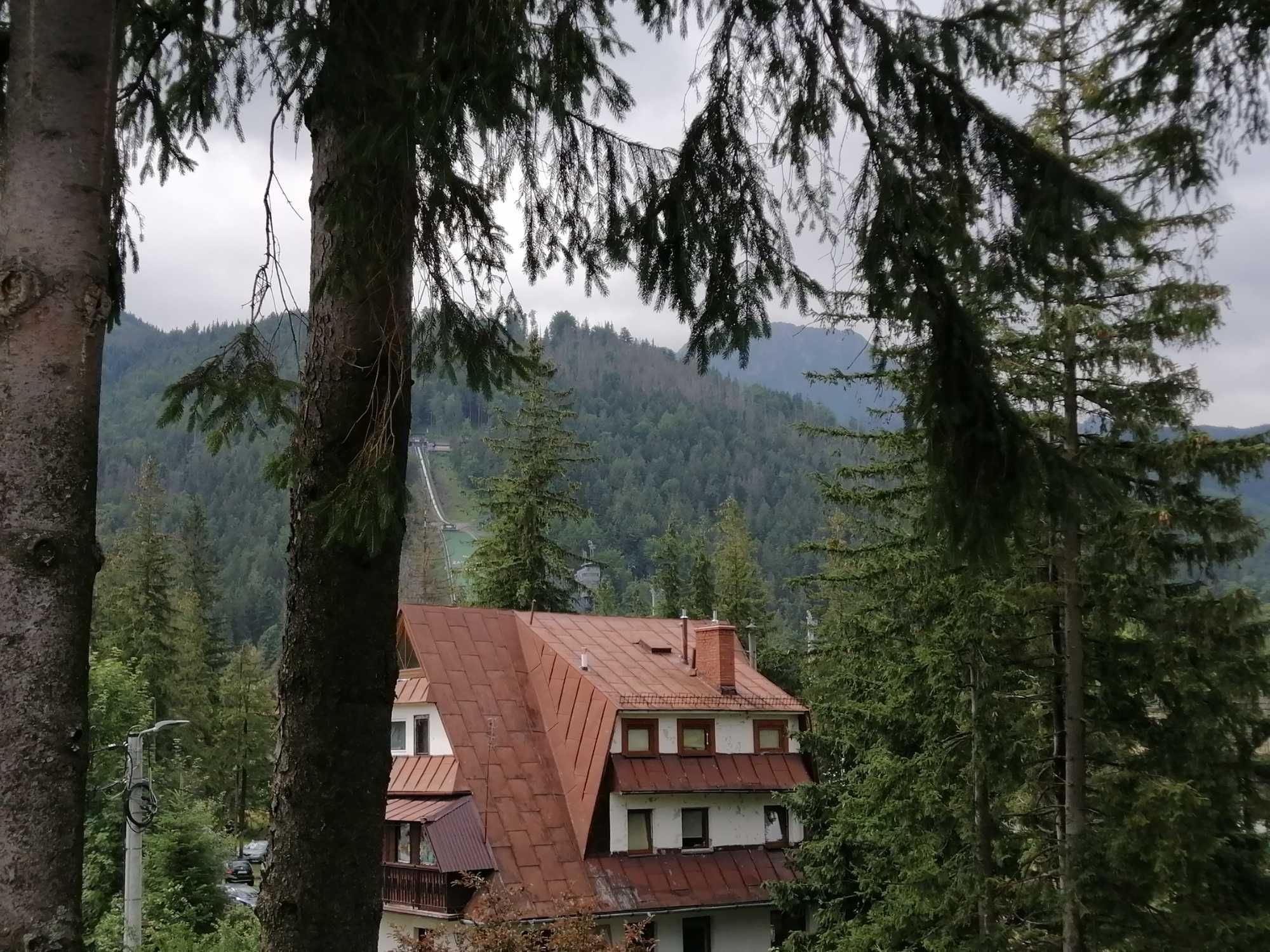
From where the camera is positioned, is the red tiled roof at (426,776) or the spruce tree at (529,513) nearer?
the red tiled roof at (426,776)

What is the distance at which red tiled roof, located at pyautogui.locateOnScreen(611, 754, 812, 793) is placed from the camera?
2389cm

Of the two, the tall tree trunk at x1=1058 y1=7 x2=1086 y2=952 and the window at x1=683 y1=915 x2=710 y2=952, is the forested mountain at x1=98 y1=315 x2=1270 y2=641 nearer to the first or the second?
the window at x1=683 y1=915 x2=710 y2=952

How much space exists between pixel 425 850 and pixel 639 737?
16.0 feet

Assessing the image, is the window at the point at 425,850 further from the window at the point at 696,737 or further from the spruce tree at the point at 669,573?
the spruce tree at the point at 669,573

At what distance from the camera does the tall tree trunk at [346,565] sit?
418cm

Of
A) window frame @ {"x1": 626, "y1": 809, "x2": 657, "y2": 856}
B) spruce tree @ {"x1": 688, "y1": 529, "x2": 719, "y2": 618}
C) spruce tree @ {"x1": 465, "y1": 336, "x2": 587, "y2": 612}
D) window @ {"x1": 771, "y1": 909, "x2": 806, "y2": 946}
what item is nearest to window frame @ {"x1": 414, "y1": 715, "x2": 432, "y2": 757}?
window frame @ {"x1": 626, "y1": 809, "x2": 657, "y2": 856}

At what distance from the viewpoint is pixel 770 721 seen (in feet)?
87.4

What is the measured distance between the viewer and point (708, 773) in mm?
25172

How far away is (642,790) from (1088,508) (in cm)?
1990

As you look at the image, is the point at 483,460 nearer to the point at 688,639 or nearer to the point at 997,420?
the point at 688,639

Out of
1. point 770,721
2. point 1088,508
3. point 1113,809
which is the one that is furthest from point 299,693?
point 770,721

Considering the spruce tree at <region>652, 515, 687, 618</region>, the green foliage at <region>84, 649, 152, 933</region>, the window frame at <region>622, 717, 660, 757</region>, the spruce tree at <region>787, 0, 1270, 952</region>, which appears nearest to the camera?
the spruce tree at <region>787, 0, 1270, 952</region>

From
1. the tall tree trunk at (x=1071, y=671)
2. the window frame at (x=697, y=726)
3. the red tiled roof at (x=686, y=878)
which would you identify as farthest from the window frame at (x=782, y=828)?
the tall tree trunk at (x=1071, y=671)

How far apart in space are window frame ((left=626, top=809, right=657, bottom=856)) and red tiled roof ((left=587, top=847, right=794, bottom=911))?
0.11 m
